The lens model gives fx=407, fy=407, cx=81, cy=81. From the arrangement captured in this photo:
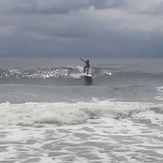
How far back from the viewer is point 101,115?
14.8m

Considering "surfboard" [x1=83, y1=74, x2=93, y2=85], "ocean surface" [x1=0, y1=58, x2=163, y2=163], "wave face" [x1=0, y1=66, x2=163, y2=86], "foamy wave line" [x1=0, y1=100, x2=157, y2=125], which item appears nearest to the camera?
"ocean surface" [x1=0, y1=58, x2=163, y2=163]

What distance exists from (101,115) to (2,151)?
6.01 meters

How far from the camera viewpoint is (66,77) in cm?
3688

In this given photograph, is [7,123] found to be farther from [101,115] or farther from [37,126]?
[101,115]

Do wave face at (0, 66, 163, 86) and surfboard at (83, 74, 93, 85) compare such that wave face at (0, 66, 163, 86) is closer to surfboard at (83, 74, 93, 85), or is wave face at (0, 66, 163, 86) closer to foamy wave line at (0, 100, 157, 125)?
surfboard at (83, 74, 93, 85)

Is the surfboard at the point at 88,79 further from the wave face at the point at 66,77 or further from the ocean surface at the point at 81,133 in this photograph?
the ocean surface at the point at 81,133

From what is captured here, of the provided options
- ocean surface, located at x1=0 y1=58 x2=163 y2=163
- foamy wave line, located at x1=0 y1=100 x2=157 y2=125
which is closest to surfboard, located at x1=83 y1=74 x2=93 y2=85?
ocean surface, located at x1=0 y1=58 x2=163 y2=163

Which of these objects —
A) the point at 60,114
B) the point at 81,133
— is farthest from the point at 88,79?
the point at 81,133

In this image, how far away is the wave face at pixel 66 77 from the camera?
34463mm

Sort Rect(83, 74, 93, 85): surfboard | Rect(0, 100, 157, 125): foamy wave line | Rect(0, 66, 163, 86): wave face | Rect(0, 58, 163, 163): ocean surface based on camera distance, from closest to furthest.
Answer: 1. Rect(0, 58, 163, 163): ocean surface
2. Rect(0, 100, 157, 125): foamy wave line
3. Rect(83, 74, 93, 85): surfboard
4. Rect(0, 66, 163, 86): wave face

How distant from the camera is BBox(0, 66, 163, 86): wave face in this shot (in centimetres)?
3446

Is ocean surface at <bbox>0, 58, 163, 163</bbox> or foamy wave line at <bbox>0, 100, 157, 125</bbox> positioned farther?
foamy wave line at <bbox>0, 100, 157, 125</bbox>

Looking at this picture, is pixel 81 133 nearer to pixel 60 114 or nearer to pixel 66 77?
pixel 60 114

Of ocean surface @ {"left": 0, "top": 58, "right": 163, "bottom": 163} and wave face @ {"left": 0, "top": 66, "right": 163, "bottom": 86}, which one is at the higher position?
wave face @ {"left": 0, "top": 66, "right": 163, "bottom": 86}
